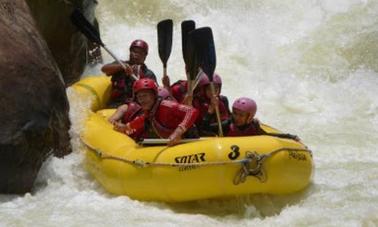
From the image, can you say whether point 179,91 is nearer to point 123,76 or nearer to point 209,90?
point 209,90

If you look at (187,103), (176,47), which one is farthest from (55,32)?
(176,47)

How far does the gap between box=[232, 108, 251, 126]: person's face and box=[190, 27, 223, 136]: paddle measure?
260mm

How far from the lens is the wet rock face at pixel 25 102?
4590mm

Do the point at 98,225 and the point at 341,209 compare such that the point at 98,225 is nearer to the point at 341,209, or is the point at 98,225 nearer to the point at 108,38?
the point at 341,209

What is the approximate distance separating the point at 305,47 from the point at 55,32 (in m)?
4.24

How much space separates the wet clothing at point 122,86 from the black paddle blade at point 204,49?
1365 mm

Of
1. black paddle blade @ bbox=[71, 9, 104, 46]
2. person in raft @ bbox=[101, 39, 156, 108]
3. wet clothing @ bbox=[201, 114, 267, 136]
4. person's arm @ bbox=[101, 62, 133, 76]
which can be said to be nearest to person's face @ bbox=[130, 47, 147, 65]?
person in raft @ bbox=[101, 39, 156, 108]

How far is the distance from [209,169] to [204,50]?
1145 millimetres

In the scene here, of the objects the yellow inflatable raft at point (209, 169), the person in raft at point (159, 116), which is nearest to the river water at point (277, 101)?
the yellow inflatable raft at point (209, 169)

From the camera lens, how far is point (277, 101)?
8.30 meters

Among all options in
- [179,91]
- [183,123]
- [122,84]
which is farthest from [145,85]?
[122,84]

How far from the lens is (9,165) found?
A: 4.60 m

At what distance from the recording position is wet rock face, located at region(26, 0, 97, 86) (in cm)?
646

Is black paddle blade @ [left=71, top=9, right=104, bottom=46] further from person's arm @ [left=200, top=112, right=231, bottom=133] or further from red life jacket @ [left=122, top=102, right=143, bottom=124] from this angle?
person's arm @ [left=200, top=112, right=231, bottom=133]
